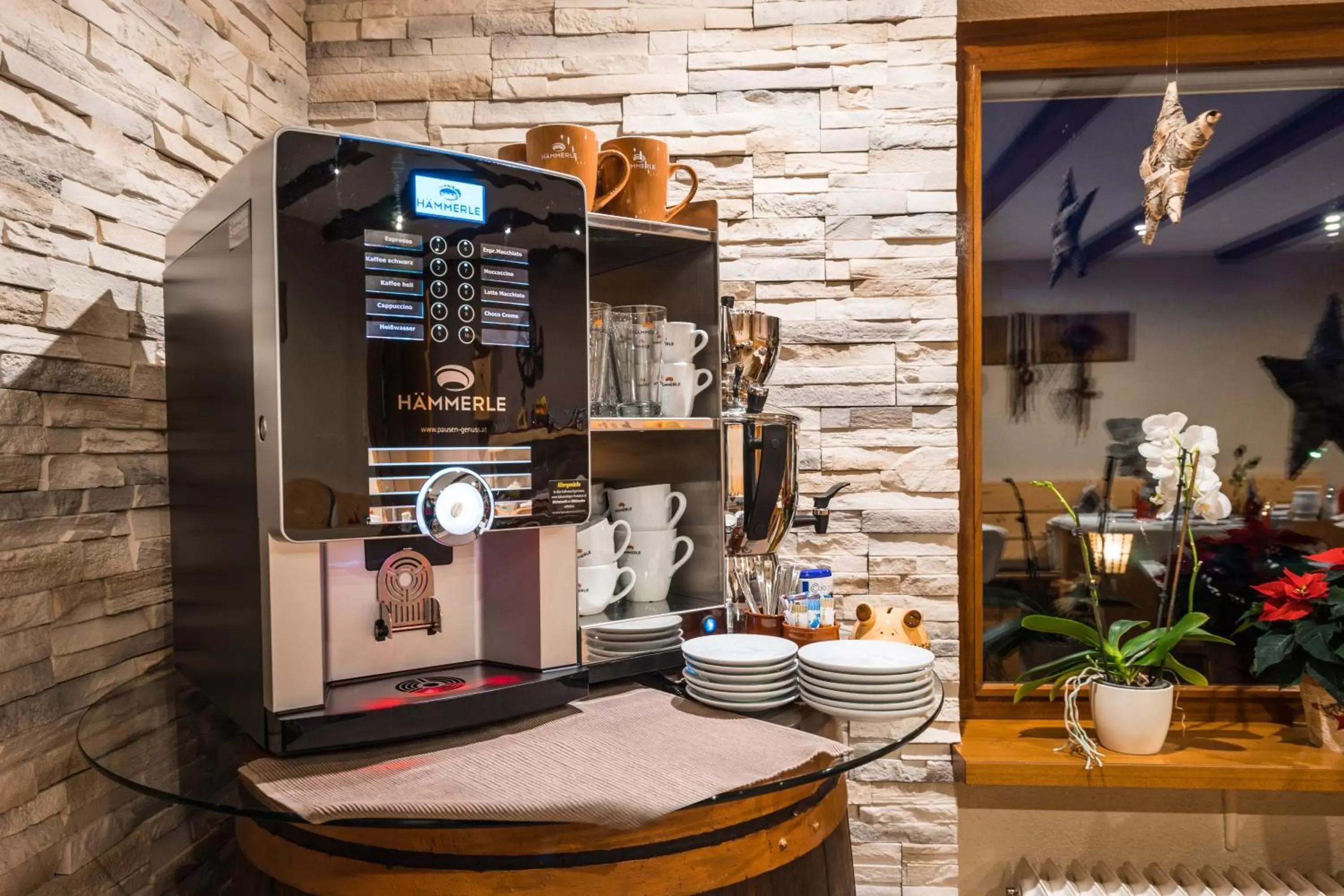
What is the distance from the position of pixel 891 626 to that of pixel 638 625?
15.3 inches

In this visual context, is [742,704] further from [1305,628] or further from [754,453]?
[1305,628]

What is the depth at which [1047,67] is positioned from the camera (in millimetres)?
1865

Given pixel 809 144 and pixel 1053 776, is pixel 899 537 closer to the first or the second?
pixel 1053 776

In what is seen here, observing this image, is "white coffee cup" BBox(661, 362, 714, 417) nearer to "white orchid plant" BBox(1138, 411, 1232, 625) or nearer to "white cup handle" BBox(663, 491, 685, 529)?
"white cup handle" BBox(663, 491, 685, 529)

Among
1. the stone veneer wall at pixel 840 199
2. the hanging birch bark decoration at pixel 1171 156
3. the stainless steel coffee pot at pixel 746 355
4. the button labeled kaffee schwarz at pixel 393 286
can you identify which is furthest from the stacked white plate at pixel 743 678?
the hanging birch bark decoration at pixel 1171 156

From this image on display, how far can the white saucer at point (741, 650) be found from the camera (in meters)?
1.11

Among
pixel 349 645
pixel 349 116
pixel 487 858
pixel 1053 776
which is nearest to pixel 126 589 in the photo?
pixel 349 645

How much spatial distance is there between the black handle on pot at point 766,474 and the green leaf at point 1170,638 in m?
0.81

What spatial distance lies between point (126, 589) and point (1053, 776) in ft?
5.18

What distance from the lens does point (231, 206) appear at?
3.30 ft

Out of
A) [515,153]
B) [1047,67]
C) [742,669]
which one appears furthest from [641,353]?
[1047,67]

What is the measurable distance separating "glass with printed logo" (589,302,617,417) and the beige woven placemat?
0.45 metres

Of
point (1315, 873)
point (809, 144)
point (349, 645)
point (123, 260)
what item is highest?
point (809, 144)

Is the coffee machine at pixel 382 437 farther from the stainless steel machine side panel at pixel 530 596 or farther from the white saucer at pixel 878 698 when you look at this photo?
the white saucer at pixel 878 698
